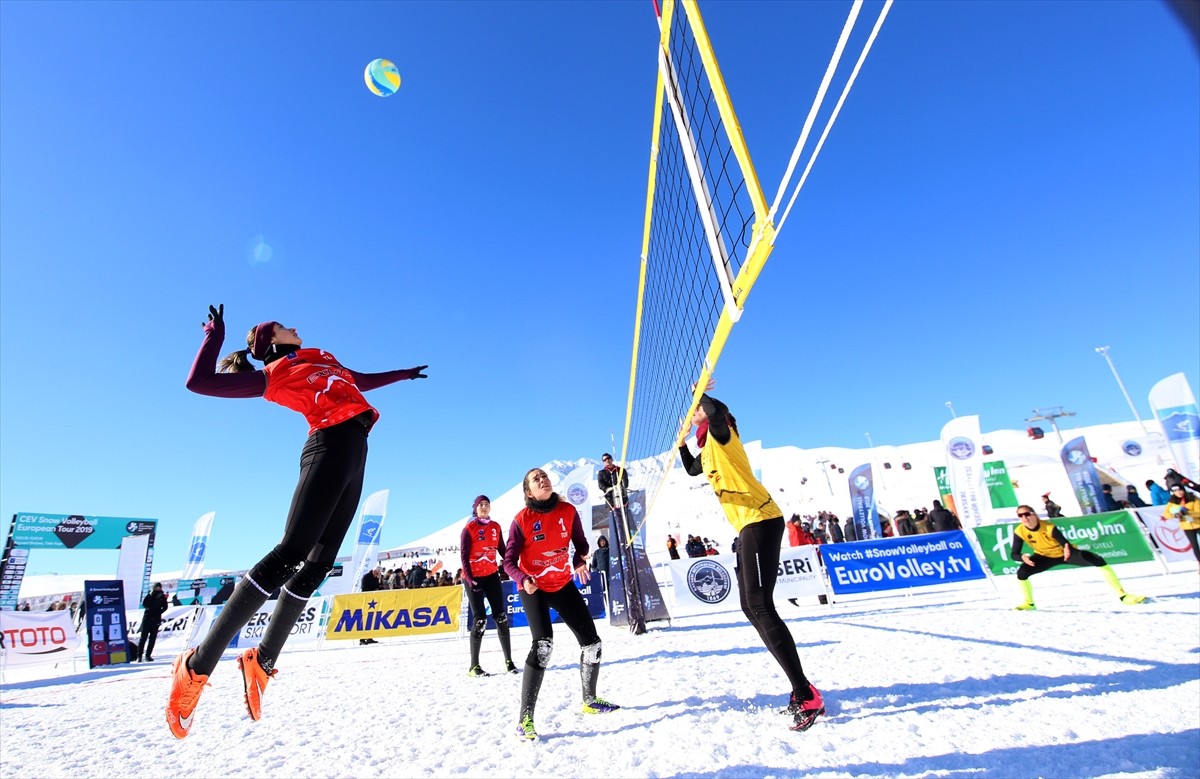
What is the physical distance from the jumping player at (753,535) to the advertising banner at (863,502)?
674 inches

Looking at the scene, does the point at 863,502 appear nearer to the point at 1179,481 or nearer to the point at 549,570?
the point at 1179,481

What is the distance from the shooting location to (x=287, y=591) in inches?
93.7

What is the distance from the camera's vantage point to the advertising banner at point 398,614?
11.2 m

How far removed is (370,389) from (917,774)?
327 centimetres

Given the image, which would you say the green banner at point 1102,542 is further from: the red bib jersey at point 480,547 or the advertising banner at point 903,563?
the red bib jersey at point 480,547

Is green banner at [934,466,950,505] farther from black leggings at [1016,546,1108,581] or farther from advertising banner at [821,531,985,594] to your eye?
black leggings at [1016,546,1108,581]

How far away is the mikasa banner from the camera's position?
16.1 metres

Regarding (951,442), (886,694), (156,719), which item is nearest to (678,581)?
(886,694)

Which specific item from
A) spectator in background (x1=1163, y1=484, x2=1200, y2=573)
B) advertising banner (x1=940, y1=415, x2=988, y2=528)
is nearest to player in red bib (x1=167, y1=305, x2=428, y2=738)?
spectator in background (x1=1163, y1=484, x2=1200, y2=573)

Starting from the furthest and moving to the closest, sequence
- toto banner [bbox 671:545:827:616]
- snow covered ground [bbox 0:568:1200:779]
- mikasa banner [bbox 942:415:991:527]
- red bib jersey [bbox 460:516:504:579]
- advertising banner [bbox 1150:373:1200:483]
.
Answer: mikasa banner [bbox 942:415:991:527] → advertising banner [bbox 1150:373:1200:483] → toto banner [bbox 671:545:827:616] → red bib jersey [bbox 460:516:504:579] → snow covered ground [bbox 0:568:1200:779]

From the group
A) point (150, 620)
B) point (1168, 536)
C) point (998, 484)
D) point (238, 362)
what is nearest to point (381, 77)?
point (238, 362)

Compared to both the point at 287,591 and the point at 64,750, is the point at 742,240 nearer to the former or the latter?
the point at 287,591

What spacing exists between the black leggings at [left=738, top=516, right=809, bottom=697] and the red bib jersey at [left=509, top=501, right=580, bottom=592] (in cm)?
125

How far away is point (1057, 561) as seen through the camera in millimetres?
6895
